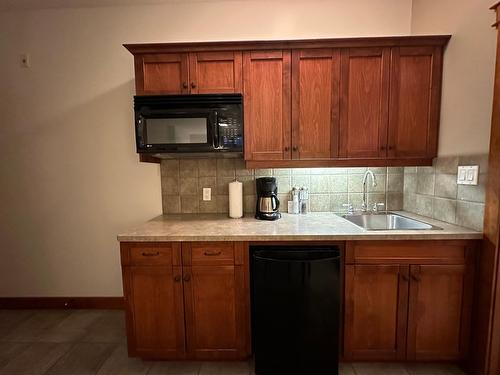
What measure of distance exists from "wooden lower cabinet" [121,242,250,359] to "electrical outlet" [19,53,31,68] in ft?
6.72

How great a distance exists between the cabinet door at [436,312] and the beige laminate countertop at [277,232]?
0.23 meters

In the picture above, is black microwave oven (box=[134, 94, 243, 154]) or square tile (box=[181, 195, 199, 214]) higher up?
black microwave oven (box=[134, 94, 243, 154])

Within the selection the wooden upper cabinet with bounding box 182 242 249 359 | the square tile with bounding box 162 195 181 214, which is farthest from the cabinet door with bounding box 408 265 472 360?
the square tile with bounding box 162 195 181 214

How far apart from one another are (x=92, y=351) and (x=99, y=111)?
202 centimetres

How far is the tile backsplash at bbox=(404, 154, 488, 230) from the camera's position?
1.60 meters

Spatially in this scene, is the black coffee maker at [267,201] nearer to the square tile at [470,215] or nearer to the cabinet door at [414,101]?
the cabinet door at [414,101]

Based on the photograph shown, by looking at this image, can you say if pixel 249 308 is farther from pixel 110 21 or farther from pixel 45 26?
pixel 45 26

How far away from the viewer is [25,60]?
7.63 feet

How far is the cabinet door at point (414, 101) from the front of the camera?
1872 millimetres

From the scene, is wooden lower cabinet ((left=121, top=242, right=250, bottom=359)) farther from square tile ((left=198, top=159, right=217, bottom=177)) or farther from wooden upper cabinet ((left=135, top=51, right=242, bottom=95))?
wooden upper cabinet ((left=135, top=51, right=242, bottom=95))

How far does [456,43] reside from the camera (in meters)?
1.75

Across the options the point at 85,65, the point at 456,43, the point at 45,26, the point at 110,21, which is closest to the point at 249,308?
the point at 456,43

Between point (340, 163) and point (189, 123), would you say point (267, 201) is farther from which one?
point (189, 123)

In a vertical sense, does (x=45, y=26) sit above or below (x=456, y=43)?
above
